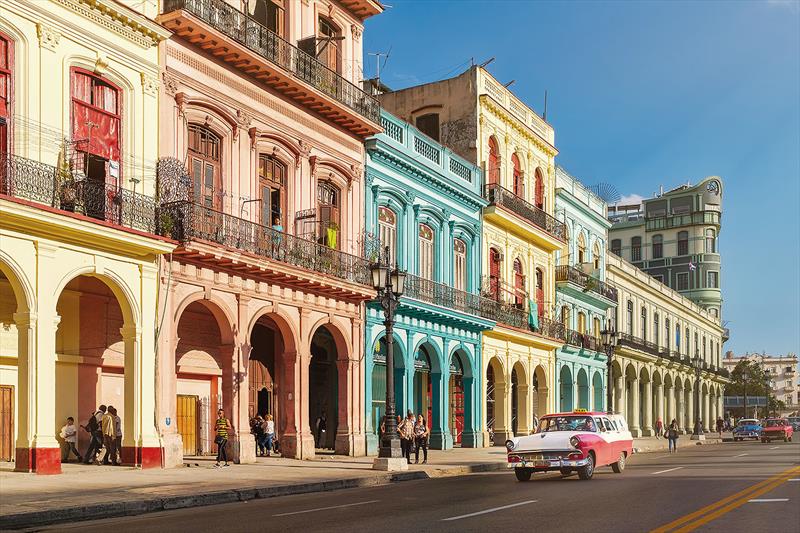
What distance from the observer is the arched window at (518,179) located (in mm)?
44312

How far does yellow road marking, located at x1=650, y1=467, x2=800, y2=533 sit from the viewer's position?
11180 mm

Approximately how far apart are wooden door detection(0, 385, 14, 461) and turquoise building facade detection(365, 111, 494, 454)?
1116cm

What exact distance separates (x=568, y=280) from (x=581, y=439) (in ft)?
93.0

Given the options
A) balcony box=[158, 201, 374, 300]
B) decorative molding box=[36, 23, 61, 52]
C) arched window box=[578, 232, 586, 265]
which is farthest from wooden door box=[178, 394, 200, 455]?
arched window box=[578, 232, 586, 265]

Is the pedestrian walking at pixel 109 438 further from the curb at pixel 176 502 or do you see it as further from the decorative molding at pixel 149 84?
the decorative molding at pixel 149 84

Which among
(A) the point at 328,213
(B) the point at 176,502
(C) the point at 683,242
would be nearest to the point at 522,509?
(B) the point at 176,502

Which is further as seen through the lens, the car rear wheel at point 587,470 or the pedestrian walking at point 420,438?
the pedestrian walking at point 420,438

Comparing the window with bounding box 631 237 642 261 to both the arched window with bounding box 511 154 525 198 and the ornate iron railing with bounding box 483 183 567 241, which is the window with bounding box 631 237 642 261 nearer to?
the ornate iron railing with bounding box 483 183 567 241

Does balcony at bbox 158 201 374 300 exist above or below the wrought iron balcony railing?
below

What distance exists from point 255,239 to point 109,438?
597 cm

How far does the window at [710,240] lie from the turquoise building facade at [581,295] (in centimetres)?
3538

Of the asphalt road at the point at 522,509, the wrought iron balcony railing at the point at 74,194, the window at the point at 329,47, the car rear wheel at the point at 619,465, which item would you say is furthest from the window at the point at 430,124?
the asphalt road at the point at 522,509

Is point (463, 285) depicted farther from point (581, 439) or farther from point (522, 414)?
point (581, 439)

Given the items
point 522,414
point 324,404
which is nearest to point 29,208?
point 324,404
